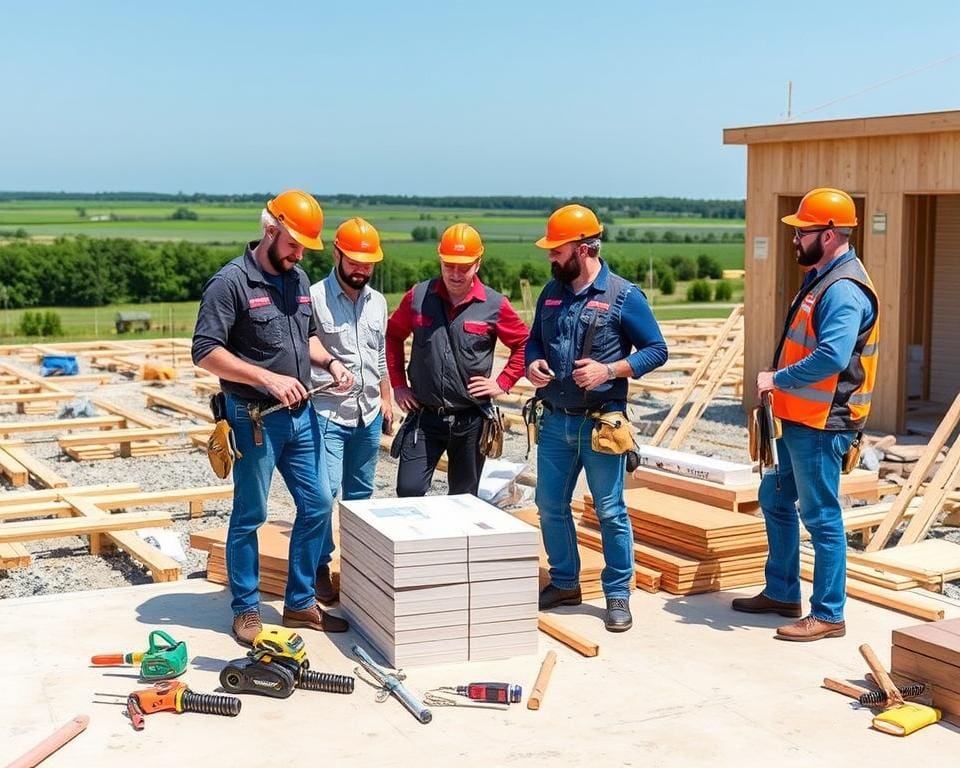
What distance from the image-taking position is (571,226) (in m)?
6.10

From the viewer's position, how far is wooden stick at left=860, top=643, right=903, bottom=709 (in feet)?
16.9

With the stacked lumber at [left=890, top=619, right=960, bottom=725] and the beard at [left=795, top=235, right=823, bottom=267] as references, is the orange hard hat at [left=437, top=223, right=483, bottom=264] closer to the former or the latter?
the beard at [left=795, top=235, right=823, bottom=267]

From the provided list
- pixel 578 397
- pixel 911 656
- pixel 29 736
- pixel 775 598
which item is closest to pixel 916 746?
pixel 911 656

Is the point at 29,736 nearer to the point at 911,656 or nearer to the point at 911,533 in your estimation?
the point at 911,656

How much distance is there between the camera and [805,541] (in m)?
8.38

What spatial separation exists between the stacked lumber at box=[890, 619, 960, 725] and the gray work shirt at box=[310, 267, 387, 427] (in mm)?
2783

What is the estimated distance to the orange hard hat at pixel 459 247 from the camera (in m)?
6.31

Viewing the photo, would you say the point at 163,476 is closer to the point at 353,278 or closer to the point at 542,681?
the point at 353,278

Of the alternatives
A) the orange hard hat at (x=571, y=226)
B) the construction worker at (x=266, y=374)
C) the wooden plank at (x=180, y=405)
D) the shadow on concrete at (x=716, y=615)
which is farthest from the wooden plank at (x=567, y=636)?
the wooden plank at (x=180, y=405)

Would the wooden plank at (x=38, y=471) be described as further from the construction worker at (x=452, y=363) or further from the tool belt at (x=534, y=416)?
the tool belt at (x=534, y=416)

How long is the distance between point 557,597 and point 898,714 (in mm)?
2020

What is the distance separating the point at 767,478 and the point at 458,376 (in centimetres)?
166

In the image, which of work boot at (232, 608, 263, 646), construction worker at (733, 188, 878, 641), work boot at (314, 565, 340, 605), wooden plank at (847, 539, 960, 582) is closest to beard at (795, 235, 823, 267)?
construction worker at (733, 188, 878, 641)

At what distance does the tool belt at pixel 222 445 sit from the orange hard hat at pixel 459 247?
138 centimetres
